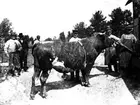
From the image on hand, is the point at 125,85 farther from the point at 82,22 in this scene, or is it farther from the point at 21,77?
the point at 82,22

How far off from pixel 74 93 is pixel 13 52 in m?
4.09

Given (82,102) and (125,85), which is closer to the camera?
(82,102)

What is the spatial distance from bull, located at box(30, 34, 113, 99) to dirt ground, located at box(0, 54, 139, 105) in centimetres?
42

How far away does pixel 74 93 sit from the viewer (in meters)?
9.38


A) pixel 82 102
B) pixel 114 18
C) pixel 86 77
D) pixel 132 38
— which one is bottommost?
pixel 82 102

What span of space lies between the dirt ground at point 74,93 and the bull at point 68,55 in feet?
1.38

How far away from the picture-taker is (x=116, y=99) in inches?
335

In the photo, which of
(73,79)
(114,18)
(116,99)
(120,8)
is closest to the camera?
(116,99)

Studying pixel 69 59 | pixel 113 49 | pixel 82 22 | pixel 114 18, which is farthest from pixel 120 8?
pixel 69 59

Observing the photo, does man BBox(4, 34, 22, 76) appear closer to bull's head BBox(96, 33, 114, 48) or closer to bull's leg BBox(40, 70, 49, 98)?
bull's leg BBox(40, 70, 49, 98)

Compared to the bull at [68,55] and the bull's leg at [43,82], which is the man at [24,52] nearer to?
the bull at [68,55]

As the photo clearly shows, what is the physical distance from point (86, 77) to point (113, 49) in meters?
2.52

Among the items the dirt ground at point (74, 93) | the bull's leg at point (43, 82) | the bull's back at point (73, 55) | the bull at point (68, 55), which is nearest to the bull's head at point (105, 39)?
the bull at point (68, 55)

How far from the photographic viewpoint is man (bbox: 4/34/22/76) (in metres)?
11.6
